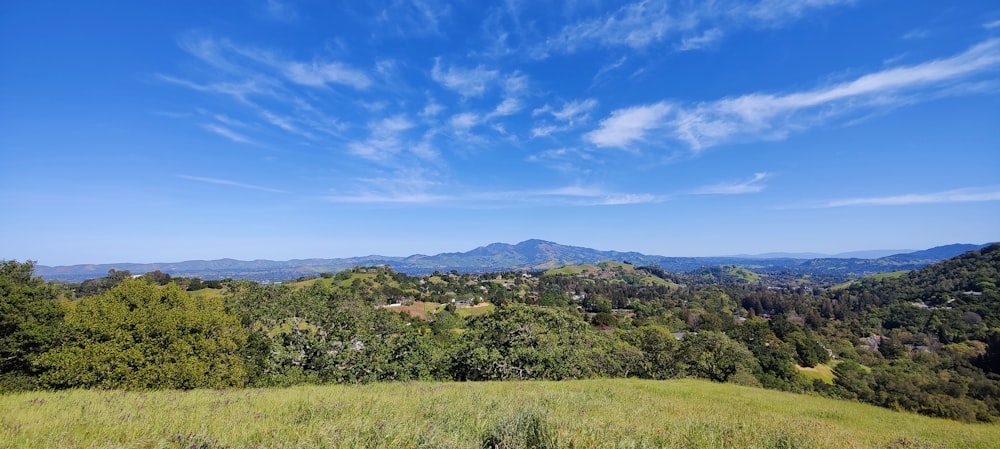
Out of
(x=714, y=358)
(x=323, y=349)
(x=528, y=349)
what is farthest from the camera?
(x=714, y=358)

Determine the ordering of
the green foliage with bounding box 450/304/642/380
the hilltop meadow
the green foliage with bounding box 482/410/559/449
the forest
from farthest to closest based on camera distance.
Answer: the green foliage with bounding box 450/304/642/380 → the forest → the hilltop meadow → the green foliage with bounding box 482/410/559/449

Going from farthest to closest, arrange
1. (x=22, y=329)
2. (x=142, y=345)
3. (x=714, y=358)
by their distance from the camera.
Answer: (x=714, y=358), (x=22, y=329), (x=142, y=345)

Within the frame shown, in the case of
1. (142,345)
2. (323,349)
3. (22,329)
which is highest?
(22,329)

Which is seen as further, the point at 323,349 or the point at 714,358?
the point at 714,358

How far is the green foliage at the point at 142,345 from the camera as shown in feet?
58.7

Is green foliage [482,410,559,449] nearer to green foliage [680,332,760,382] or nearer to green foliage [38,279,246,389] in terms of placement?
green foliage [38,279,246,389]

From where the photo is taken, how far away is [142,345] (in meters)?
19.0

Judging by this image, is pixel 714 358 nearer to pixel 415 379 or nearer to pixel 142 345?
pixel 415 379

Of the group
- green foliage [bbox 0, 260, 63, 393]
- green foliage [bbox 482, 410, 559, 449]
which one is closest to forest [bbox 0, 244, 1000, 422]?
green foliage [bbox 0, 260, 63, 393]

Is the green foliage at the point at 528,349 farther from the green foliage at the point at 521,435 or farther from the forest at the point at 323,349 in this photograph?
the green foliage at the point at 521,435

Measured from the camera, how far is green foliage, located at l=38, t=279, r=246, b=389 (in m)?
17.9

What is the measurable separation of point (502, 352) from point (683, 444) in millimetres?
27344

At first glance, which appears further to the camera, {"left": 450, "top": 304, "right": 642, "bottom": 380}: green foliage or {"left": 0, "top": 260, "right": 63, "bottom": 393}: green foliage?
{"left": 450, "top": 304, "right": 642, "bottom": 380}: green foliage

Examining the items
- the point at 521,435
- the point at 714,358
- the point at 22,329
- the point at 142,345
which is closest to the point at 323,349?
the point at 142,345
